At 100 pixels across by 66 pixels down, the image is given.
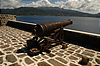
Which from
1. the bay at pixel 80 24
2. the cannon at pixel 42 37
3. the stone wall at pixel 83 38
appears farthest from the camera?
the bay at pixel 80 24

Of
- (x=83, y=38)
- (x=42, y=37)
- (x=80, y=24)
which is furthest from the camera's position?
(x=80, y=24)

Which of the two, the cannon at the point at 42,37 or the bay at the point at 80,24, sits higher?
the cannon at the point at 42,37

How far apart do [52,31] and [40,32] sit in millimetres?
1050

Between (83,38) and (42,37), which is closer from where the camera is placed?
(42,37)

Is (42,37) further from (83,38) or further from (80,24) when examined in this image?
(80,24)

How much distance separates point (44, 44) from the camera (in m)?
4.86

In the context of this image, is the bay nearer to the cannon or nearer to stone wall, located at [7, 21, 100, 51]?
stone wall, located at [7, 21, 100, 51]

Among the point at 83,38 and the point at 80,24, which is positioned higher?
the point at 83,38

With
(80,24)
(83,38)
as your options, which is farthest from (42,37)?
Answer: (80,24)

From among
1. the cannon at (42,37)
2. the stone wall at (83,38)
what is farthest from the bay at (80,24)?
the cannon at (42,37)

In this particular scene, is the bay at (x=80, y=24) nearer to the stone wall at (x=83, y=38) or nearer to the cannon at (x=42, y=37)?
the stone wall at (x=83, y=38)

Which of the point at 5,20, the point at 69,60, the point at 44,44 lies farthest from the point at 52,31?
the point at 5,20

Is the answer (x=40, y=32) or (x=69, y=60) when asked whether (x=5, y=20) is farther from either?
(x=69, y=60)

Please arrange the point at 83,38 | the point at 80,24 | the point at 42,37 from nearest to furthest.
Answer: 1. the point at 42,37
2. the point at 83,38
3. the point at 80,24
